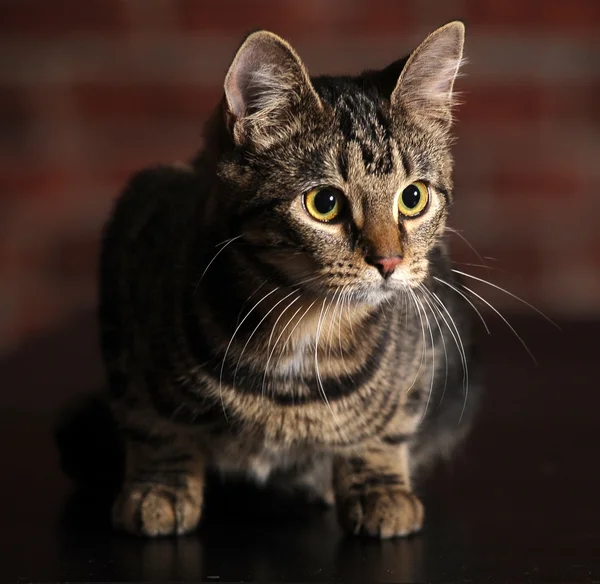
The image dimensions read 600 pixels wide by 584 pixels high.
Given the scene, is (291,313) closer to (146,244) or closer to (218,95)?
(146,244)

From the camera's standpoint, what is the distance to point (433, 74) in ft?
3.18

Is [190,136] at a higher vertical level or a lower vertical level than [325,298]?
higher

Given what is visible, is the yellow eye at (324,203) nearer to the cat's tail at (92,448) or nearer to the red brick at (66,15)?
the cat's tail at (92,448)

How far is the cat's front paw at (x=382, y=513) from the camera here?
95 centimetres

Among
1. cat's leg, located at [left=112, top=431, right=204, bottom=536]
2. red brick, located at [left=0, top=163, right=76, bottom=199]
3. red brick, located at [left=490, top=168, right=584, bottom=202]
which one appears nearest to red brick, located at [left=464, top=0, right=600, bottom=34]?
red brick, located at [left=490, top=168, right=584, bottom=202]

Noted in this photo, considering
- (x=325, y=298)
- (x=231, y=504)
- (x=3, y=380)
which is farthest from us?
(x=3, y=380)

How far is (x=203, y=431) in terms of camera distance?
0.98 meters

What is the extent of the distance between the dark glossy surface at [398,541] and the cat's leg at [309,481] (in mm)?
22

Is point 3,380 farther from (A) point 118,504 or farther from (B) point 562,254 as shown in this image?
(B) point 562,254

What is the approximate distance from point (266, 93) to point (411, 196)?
157 mm

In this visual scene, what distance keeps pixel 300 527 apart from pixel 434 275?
0.89 feet

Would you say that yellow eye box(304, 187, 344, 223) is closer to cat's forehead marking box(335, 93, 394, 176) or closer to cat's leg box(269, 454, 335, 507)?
cat's forehead marking box(335, 93, 394, 176)

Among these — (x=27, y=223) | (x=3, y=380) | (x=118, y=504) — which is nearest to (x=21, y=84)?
(x=27, y=223)

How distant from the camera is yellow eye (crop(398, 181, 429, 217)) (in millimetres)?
920
